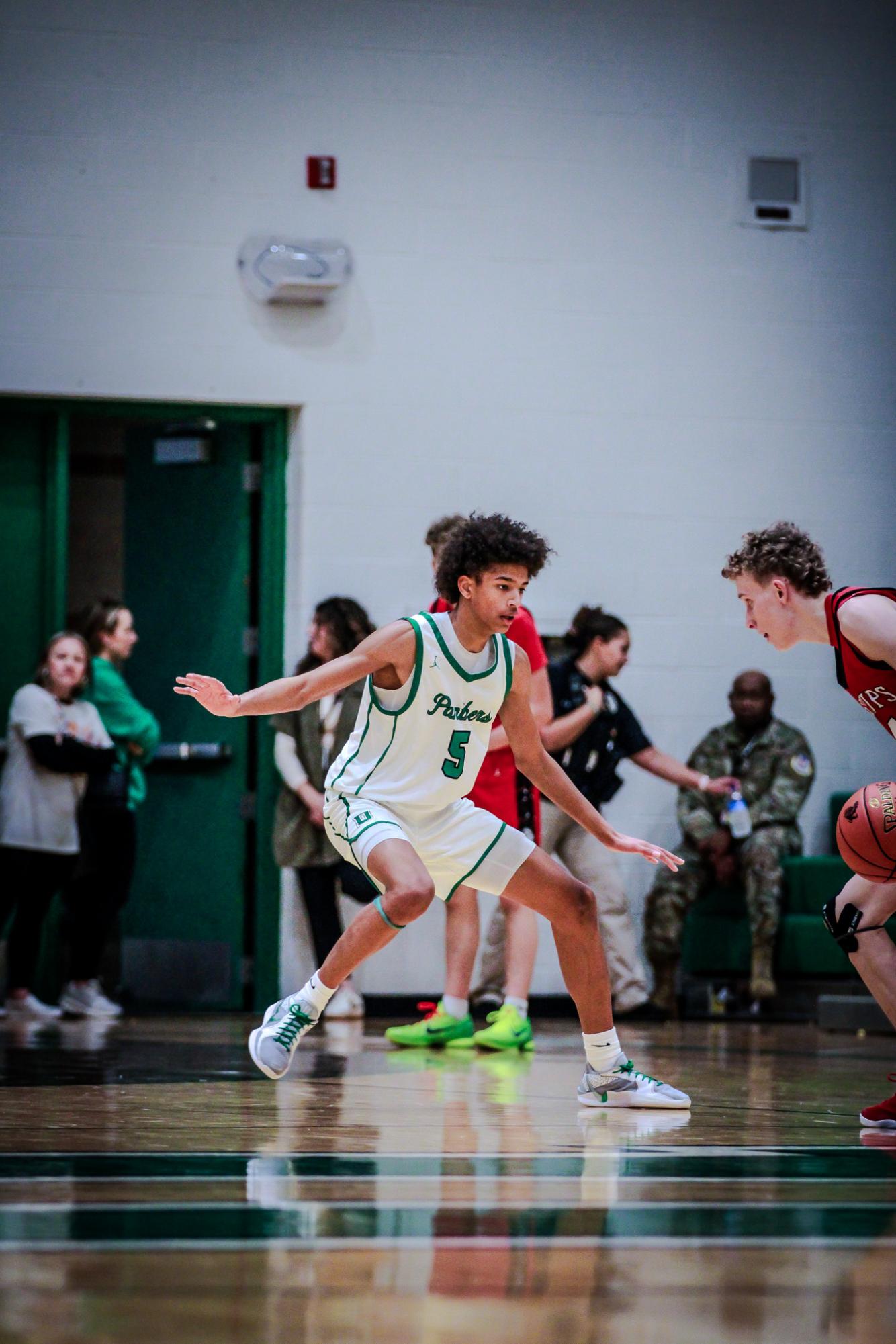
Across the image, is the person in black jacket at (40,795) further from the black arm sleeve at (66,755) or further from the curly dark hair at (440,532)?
the curly dark hair at (440,532)

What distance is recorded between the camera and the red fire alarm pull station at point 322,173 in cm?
773

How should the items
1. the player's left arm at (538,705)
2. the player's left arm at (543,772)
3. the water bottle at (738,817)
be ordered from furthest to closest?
the water bottle at (738,817)
the player's left arm at (538,705)
the player's left arm at (543,772)

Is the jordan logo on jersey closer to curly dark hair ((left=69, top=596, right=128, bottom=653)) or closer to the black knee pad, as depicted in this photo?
the black knee pad

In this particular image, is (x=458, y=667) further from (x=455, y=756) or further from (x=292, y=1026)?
(x=292, y=1026)

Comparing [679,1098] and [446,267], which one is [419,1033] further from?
[446,267]

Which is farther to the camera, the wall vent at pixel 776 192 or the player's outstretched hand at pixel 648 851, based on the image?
the wall vent at pixel 776 192

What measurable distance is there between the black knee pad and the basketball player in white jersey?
44cm

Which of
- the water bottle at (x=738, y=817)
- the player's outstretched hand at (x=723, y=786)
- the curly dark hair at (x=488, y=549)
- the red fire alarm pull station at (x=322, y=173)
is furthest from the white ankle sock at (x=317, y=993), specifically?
the red fire alarm pull station at (x=322, y=173)

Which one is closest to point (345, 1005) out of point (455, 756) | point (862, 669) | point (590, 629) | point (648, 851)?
point (590, 629)

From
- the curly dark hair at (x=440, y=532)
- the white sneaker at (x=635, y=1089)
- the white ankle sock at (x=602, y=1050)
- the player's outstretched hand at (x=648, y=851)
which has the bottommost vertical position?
the white sneaker at (x=635, y=1089)

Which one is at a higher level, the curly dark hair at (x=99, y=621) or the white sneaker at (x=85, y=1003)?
the curly dark hair at (x=99, y=621)

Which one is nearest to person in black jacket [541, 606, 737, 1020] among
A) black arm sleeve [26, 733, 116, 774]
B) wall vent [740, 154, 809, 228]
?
black arm sleeve [26, 733, 116, 774]

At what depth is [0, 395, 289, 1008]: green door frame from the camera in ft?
24.9

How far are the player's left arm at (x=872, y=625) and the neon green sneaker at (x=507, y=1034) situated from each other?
2.72 meters
